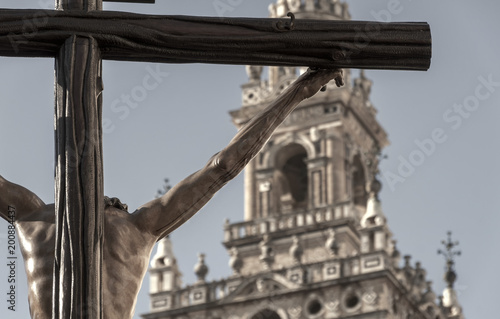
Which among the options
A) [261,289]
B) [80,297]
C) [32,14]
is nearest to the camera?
[80,297]

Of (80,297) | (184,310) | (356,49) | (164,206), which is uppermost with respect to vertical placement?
(184,310)

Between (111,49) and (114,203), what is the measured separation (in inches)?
22.5

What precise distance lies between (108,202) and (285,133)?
209ft

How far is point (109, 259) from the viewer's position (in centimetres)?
705

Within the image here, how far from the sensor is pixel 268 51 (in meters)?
7.36

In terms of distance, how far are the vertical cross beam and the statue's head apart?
15 cm

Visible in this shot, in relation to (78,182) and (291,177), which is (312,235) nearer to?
(291,177)

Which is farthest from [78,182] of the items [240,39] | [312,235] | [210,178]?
[312,235]

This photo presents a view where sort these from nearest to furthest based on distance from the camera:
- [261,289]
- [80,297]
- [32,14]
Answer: [80,297] < [32,14] < [261,289]

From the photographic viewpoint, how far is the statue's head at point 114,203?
23.7 feet

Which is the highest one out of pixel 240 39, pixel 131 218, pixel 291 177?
pixel 291 177

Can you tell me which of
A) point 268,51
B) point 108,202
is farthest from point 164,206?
point 268,51

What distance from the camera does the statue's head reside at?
721 centimetres

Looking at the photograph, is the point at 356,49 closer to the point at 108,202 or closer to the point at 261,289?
the point at 108,202
